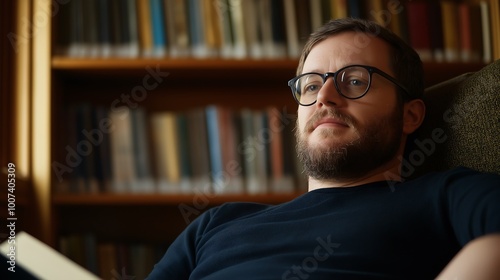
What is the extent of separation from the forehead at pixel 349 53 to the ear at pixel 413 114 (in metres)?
0.08

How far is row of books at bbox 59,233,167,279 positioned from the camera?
1.92m

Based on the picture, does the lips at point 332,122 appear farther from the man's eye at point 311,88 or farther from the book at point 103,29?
the book at point 103,29

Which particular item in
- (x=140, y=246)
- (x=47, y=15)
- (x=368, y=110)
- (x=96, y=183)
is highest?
(x=47, y=15)

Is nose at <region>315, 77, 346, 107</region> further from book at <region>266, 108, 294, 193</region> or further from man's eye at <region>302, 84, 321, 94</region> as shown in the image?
book at <region>266, 108, 294, 193</region>

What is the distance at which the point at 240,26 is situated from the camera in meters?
1.98

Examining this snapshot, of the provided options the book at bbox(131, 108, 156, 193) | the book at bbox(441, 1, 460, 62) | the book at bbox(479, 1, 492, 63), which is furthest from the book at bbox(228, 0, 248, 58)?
the book at bbox(479, 1, 492, 63)

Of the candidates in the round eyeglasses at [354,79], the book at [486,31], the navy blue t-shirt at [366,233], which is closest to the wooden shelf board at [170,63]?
the book at [486,31]

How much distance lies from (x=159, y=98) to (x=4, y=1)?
57 centimetres

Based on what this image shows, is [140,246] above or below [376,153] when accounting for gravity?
below

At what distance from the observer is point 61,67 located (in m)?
1.88

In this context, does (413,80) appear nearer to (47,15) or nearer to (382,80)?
(382,80)

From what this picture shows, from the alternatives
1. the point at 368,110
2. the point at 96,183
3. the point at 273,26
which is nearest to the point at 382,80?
the point at 368,110

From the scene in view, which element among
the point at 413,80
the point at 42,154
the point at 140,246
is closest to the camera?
the point at 413,80

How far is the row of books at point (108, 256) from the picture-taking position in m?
1.92
